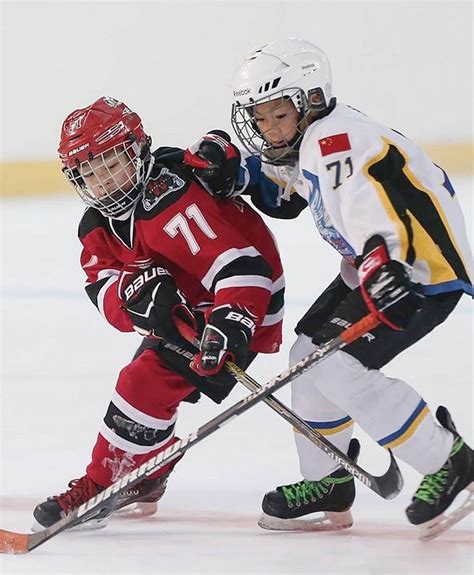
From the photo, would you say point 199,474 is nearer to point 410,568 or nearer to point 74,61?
point 410,568

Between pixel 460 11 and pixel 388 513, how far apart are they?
3.48 meters

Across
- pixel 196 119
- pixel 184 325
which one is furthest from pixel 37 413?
pixel 196 119

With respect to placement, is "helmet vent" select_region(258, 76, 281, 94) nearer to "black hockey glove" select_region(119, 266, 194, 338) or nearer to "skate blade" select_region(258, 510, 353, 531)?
"black hockey glove" select_region(119, 266, 194, 338)

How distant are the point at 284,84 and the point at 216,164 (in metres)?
0.27

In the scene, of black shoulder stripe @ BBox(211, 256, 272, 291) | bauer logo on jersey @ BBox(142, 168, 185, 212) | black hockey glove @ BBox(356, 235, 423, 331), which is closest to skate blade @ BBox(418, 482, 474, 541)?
black hockey glove @ BBox(356, 235, 423, 331)

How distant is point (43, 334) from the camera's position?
384 centimetres

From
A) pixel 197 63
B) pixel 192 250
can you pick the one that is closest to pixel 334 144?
pixel 192 250

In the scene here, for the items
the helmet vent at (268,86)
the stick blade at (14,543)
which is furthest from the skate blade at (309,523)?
the helmet vent at (268,86)

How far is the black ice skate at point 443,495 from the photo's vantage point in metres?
2.18

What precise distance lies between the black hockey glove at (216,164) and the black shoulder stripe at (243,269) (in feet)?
0.62

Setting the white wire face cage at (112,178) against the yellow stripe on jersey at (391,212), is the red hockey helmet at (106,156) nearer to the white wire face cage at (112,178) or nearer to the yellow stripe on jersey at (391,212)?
the white wire face cage at (112,178)

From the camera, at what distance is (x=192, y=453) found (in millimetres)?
2865

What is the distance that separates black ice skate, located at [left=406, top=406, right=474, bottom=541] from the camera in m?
2.18

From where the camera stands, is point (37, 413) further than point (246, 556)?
Yes
